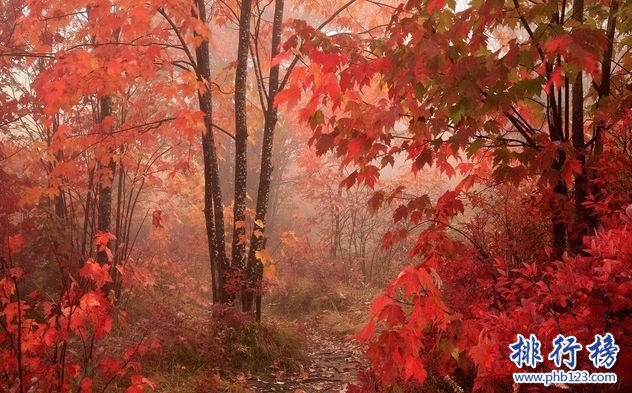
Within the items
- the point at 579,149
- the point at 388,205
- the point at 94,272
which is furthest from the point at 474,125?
the point at 94,272

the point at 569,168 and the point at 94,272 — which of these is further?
the point at 94,272

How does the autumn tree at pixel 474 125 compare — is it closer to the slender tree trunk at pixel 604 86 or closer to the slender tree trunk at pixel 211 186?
the slender tree trunk at pixel 604 86

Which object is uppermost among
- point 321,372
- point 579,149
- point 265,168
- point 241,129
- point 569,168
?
point 241,129

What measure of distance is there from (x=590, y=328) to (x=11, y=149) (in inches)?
406

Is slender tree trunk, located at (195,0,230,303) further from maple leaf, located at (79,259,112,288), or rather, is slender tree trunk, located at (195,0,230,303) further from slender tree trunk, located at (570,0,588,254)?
slender tree trunk, located at (570,0,588,254)

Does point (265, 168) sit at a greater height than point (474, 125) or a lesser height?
greater

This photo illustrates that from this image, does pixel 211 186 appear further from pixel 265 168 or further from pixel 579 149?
pixel 579 149

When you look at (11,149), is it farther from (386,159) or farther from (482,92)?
(482,92)

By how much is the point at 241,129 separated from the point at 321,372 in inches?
148

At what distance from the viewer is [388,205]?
474 cm

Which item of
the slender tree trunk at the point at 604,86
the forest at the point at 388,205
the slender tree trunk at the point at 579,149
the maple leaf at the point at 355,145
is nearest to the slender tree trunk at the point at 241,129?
the forest at the point at 388,205

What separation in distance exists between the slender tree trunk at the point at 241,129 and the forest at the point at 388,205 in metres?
0.03

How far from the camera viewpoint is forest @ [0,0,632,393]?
8.23ft

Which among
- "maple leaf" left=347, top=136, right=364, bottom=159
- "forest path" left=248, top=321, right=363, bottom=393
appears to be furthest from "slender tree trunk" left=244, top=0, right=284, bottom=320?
"maple leaf" left=347, top=136, right=364, bottom=159
